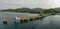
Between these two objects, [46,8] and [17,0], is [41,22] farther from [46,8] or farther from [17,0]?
[17,0]

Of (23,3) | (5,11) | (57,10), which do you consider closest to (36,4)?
(23,3)

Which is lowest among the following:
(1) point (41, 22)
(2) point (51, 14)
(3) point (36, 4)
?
(1) point (41, 22)

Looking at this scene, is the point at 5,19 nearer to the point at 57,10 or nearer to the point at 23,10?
the point at 23,10

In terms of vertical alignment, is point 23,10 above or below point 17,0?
below

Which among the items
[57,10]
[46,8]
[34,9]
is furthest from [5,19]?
[57,10]

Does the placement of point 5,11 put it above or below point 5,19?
above

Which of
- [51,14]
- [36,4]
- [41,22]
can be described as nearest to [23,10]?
[36,4]

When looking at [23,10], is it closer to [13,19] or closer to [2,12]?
[13,19]
